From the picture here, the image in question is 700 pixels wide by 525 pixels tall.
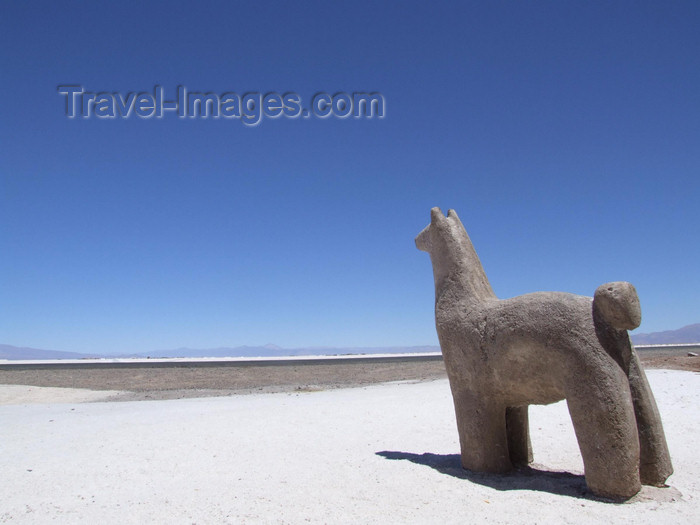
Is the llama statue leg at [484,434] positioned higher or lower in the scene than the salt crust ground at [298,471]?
higher

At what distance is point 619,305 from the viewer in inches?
198

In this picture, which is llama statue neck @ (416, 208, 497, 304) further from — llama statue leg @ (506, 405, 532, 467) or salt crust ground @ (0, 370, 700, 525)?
salt crust ground @ (0, 370, 700, 525)

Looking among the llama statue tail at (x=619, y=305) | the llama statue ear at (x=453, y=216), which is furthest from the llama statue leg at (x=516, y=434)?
the llama statue ear at (x=453, y=216)

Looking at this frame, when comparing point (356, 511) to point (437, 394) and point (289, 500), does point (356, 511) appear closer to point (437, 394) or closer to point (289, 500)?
point (289, 500)

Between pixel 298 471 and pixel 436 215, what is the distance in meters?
3.94

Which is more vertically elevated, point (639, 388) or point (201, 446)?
point (639, 388)

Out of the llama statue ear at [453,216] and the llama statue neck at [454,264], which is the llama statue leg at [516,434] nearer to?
the llama statue neck at [454,264]

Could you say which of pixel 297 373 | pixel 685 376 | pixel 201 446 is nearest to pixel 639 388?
pixel 201 446

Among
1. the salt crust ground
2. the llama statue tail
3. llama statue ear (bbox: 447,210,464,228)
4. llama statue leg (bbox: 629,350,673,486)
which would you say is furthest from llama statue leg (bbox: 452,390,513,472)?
llama statue ear (bbox: 447,210,464,228)

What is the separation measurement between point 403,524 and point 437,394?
9.01 m

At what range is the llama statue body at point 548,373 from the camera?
4.98m

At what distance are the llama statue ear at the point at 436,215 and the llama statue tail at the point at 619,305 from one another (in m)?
2.57

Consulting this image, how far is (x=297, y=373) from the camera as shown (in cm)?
2239

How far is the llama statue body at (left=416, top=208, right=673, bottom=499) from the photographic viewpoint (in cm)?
498
